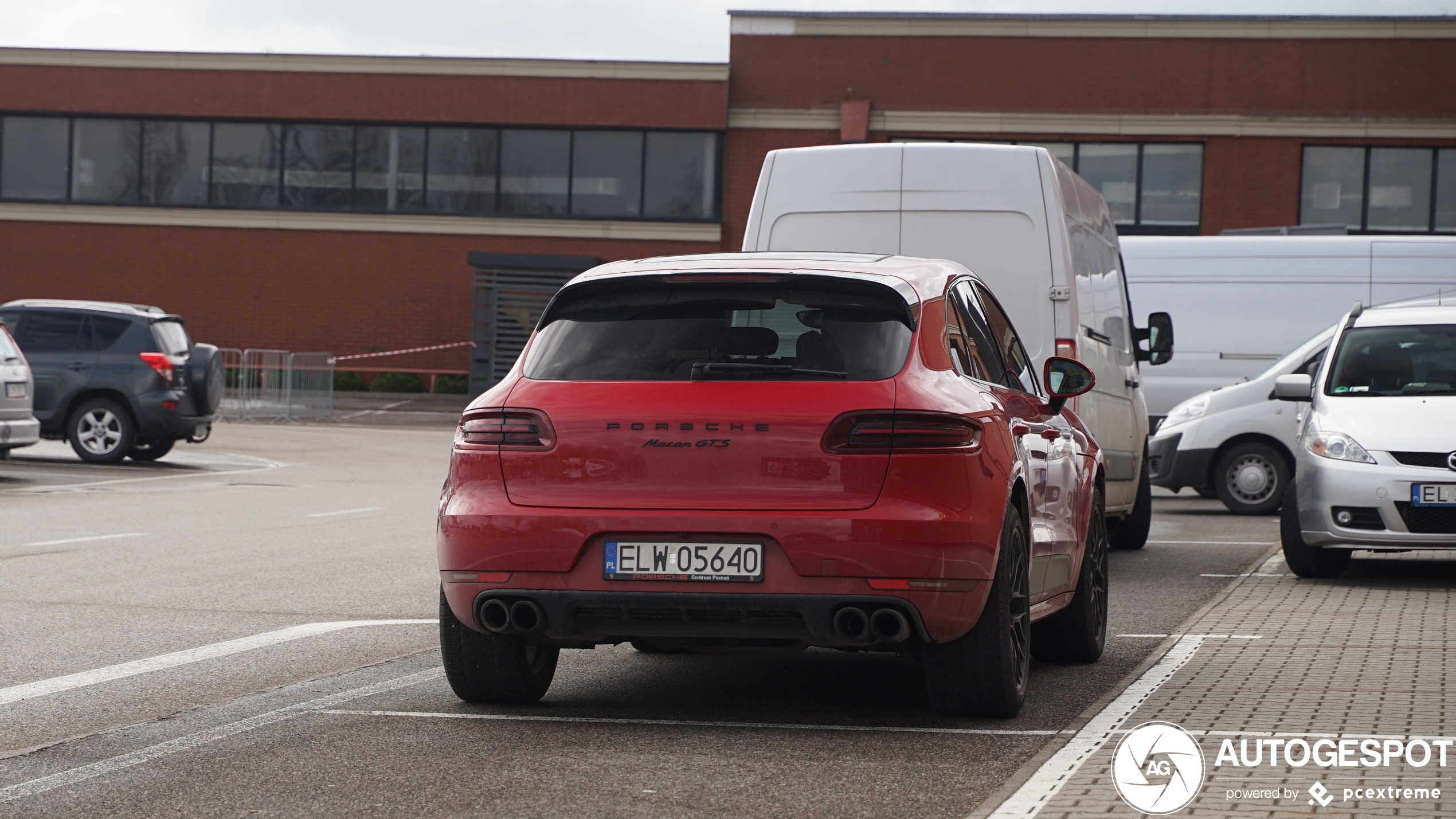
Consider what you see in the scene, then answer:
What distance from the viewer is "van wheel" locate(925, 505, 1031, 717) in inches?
224

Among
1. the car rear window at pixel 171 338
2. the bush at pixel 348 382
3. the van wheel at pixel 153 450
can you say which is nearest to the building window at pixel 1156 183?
the bush at pixel 348 382

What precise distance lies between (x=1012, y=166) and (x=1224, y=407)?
763 cm

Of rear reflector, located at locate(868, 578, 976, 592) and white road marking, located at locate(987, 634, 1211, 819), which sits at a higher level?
rear reflector, located at locate(868, 578, 976, 592)

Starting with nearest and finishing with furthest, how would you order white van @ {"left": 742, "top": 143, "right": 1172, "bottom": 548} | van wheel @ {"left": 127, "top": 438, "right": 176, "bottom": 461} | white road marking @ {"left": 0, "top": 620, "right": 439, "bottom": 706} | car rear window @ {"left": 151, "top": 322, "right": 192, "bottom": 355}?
white road marking @ {"left": 0, "top": 620, "right": 439, "bottom": 706}, white van @ {"left": 742, "top": 143, "right": 1172, "bottom": 548}, car rear window @ {"left": 151, "top": 322, "right": 192, "bottom": 355}, van wheel @ {"left": 127, "top": 438, "right": 176, "bottom": 461}

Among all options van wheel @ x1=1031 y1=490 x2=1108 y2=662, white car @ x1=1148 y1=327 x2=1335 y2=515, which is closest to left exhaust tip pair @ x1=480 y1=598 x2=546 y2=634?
van wheel @ x1=1031 y1=490 x2=1108 y2=662

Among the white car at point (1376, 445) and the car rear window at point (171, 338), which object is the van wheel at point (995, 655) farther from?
the car rear window at point (171, 338)

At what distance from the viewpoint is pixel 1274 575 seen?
11266 mm

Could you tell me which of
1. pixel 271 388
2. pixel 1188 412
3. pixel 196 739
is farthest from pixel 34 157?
pixel 196 739

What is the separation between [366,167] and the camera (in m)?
40.1

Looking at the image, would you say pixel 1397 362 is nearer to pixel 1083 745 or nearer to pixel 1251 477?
pixel 1251 477

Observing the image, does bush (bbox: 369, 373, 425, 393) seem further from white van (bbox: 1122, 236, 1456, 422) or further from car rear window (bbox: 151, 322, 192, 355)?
white van (bbox: 1122, 236, 1456, 422)

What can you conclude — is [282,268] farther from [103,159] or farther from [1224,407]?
[1224,407]

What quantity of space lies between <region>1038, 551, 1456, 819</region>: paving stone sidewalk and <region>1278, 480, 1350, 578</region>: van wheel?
0.40m

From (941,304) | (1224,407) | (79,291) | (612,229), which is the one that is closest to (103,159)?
(79,291)
